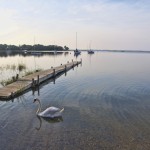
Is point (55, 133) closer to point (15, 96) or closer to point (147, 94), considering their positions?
point (15, 96)

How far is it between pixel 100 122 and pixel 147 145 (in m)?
4.99

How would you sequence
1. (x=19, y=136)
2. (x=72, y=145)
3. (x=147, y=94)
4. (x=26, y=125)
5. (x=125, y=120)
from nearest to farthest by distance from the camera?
(x=72, y=145) < (x=19, y=136) < (x=26, y=125) < (x=125, y=120) < (x=147, y=94)

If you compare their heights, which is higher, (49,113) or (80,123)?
(49,113)

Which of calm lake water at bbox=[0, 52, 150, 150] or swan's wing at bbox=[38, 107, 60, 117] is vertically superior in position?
swan's wing at bbox=[38, 107, 60, 117]

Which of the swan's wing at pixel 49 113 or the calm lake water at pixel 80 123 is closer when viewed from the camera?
the calm lake water at pixel 80 123

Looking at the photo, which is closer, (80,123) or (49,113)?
(80,123)

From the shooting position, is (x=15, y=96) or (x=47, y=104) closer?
(x=47, y=104)

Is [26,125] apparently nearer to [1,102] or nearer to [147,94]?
[1,102]

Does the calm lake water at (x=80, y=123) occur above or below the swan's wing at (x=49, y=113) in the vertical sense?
below

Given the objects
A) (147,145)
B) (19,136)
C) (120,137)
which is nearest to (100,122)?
(120,137)

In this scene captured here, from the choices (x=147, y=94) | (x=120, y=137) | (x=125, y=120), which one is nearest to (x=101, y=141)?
(x=120, y=137)

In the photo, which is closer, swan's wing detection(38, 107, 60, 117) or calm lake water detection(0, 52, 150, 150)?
calm lake water detection(0, 52, 150, 150)

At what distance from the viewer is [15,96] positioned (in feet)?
97.6

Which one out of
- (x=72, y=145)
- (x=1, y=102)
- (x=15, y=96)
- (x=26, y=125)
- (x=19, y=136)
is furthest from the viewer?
(x=15, y=96)
